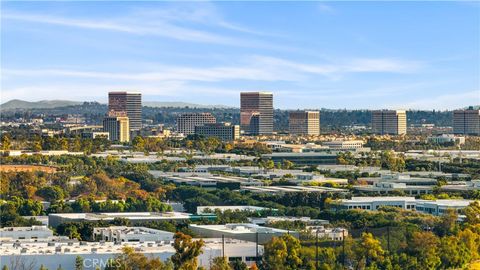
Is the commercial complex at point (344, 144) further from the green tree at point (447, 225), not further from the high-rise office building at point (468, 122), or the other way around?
the green tree at point (447, 225)

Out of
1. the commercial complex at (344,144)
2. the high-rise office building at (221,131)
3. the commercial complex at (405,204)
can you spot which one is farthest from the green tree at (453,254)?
the high-rise office building at (221,131)

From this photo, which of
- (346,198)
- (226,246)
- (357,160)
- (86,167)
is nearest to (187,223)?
(226,246)

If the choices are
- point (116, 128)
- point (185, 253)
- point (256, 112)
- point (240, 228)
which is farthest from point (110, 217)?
point (256, 112)

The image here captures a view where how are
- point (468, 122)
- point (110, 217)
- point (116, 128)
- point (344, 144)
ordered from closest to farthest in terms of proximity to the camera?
point (110, 217) → point (344, 144) → point (116, 128) → point (468, 122)

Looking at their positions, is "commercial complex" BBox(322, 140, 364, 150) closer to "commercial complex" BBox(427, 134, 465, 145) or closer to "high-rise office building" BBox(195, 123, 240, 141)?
"commercial complex" BBox(427, 134, 465, 145)

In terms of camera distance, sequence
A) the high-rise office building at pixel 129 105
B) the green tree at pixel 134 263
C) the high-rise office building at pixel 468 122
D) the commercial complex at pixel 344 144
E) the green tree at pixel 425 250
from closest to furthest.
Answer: the green tree at pixel 134 263 < the green tree at pixel 425 250 < the commercial complex at pixel 344 144 < the high-rise office building at pixel 468 122 < the high-rise office building at pixel 129 105

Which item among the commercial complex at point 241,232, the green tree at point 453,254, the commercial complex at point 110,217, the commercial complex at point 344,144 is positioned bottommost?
the green tree at point 453,254

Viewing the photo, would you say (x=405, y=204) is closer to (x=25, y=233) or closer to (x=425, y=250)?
(x=425, y=250)

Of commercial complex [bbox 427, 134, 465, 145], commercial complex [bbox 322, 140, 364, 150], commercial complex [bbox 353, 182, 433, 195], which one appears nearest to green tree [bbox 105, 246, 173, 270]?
commercial complex [bbox 353, 182, 433, 195]
